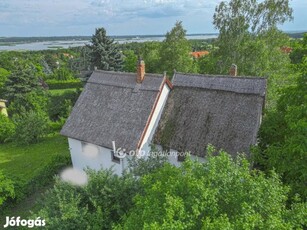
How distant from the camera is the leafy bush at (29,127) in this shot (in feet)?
103

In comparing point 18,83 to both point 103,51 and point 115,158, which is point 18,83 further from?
point 115,158

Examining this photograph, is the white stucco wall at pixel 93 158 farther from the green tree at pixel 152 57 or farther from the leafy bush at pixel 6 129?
the green tree at pixel 152 57

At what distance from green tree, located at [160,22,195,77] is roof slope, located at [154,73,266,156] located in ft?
49.7

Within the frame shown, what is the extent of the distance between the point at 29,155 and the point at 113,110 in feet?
47.0

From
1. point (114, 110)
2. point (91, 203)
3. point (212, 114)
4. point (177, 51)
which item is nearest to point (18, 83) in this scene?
point (177, 51)

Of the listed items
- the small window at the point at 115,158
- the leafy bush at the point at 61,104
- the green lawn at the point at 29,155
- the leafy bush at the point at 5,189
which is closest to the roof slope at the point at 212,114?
the small window at the point at 115,158

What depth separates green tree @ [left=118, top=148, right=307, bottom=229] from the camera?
25.0ft

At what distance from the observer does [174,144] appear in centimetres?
1809

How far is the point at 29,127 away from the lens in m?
31.6

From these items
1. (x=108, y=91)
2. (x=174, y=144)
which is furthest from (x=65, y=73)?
(x=174, y=144)

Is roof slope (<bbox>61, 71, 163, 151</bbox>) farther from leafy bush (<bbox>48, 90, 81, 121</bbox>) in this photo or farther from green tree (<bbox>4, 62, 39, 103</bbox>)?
green tree (<bbox>4, 62, 39, 103</bbox>)

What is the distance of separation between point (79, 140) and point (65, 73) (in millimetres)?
68691

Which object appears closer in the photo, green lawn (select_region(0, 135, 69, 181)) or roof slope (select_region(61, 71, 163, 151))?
roof slope (select_region(61, 71, 163, 151))

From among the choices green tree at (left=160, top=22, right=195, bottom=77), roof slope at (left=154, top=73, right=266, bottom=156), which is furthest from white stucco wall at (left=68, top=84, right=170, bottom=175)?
green tree at (left=160, top=22, right=195, bottom=77)
